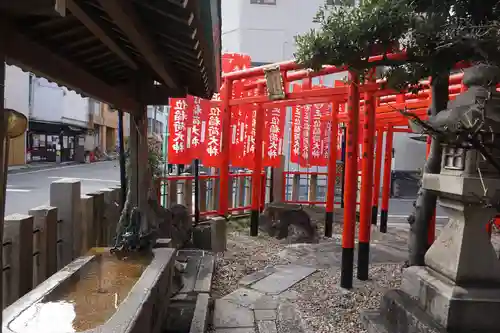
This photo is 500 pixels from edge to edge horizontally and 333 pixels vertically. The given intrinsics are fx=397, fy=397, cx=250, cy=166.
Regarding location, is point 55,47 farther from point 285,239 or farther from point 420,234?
point 285,239

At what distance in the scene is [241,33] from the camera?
57.8 ft

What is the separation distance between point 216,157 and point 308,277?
3853 millimetres

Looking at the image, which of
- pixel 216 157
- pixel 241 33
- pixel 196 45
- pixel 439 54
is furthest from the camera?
pixel 241 33

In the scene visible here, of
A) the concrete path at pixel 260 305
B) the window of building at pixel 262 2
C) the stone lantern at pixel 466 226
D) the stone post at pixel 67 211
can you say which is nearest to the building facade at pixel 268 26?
the window of building at pixel 262 2

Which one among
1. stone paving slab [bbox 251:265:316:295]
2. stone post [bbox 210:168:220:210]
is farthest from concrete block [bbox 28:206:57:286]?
stone post [bbox 210:168:220:210]

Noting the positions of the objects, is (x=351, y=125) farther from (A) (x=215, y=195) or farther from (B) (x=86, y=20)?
(A) (x=215, y=195)

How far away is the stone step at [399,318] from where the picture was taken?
353 centimetres

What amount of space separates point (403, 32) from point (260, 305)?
3.80m

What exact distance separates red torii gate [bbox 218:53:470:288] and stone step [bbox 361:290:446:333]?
1432 millimetres

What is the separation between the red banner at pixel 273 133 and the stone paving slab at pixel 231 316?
6.37 m

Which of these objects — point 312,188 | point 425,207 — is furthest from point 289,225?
point 425,207

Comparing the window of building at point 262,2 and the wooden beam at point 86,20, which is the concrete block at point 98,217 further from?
the window of building at point 262,2

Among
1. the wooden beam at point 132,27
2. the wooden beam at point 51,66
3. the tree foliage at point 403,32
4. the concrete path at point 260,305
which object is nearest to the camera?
the wooden beam at point 51,66

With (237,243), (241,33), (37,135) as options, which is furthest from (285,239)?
(37,135)
